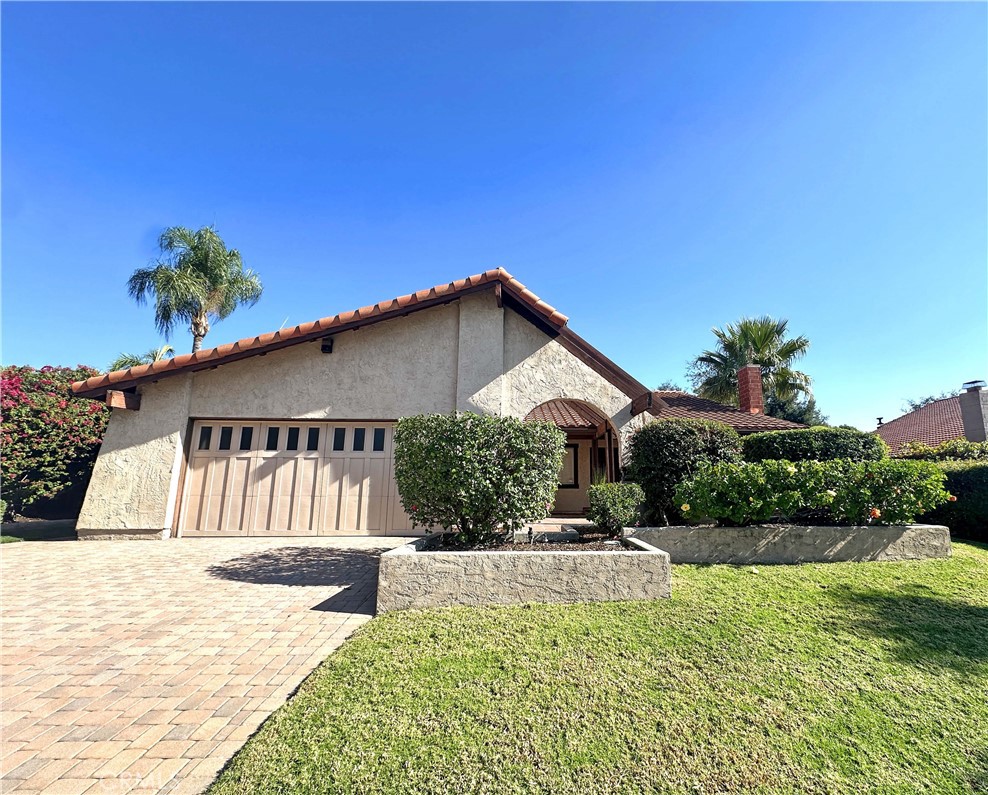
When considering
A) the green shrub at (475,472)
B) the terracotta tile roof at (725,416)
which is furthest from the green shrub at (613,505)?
the terracotta tile roof at (725,416)

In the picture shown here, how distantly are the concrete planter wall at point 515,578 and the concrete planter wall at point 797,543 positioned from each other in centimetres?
191

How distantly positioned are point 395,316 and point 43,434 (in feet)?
28.0

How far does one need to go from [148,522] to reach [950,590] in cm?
1388

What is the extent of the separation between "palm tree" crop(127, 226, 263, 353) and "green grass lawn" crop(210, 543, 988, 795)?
23523 mm

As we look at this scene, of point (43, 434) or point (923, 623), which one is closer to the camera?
point (923, 623)

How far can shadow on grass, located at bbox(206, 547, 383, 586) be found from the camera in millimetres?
5867

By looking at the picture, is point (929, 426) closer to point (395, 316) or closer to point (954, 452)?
point (954, 452)

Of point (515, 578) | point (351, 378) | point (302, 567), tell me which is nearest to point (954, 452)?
point (515, 578)

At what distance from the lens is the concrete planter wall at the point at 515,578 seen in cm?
462

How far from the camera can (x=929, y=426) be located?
23.3 meters

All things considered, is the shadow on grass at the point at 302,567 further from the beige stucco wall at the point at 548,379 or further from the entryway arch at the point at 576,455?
the entryway arch at the point at 576,455

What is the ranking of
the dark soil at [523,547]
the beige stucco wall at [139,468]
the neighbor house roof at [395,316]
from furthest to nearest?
the neighbor house roof at [395,316]
the beige stucco wall at [139,468]
the dark soil at [523,547]

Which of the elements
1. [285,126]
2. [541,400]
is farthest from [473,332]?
[285,126]

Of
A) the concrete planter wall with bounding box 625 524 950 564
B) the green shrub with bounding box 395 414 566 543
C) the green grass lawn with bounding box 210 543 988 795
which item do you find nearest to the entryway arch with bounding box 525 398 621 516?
the concrete planter wall with bounding box 625 524 950 564
